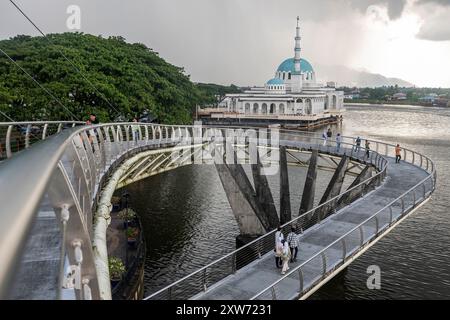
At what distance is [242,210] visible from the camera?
2509 centimetres

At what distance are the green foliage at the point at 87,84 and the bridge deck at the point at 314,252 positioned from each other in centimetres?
1990

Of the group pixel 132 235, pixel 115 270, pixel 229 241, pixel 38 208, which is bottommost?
pixel 229 241

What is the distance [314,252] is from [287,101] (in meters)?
96.9

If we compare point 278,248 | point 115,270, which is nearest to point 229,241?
point 115,270

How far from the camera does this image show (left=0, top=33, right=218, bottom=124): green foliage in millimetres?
28422

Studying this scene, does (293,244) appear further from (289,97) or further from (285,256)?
(289,97)

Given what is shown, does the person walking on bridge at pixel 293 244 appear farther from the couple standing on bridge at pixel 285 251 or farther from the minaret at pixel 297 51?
the minaret at pixel 297 51

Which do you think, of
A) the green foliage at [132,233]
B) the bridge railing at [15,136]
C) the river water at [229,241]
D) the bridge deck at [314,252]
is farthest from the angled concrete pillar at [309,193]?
the bridge railing at [15,136]

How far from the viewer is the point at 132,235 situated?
79.4 feet

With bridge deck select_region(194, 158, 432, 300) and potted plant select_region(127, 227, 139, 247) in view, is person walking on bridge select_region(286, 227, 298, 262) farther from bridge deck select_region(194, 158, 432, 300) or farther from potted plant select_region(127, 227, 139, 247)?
potted plant select_region(127, 227, 139, 247)

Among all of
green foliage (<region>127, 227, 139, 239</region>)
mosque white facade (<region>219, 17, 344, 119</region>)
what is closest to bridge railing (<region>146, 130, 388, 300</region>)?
green foliage (<region>127, 227, 139, 239</region>)

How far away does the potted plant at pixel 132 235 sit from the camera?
2336 centimetres
